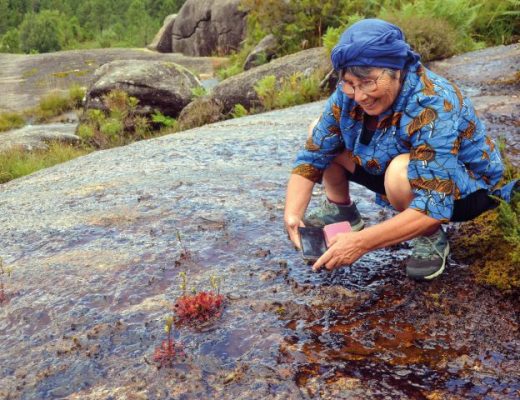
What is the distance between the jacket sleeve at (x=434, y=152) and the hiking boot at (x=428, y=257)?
0.55 m

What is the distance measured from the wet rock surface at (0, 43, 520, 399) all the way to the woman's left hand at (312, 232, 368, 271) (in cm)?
34

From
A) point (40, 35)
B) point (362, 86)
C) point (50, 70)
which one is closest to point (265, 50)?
point (362, 86)

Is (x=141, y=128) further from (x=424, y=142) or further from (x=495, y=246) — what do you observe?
(x=424, y=142)

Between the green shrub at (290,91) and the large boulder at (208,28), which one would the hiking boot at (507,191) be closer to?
the green shrub at (290,91)

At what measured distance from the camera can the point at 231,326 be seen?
308cm

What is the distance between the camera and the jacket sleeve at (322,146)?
3.40 metres

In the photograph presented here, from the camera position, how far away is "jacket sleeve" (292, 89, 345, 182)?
340 cm

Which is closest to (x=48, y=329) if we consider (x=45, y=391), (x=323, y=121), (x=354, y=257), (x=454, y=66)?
(x=45, y=391)

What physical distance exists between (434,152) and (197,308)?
1478 mm

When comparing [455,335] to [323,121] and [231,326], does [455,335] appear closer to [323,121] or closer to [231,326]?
[231,326]

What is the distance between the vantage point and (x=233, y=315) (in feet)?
10.4

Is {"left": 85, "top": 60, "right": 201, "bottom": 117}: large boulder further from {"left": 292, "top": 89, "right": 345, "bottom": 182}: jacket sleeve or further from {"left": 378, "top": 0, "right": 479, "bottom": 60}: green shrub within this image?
{"left": 292, "top": 89, "right": 345, "bottom": 182}: jacket sleeve

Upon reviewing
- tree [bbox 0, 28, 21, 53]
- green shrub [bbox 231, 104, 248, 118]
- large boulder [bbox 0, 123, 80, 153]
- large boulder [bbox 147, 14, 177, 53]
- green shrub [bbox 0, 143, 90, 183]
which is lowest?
tree [bbox 0, 28, 21, 53]

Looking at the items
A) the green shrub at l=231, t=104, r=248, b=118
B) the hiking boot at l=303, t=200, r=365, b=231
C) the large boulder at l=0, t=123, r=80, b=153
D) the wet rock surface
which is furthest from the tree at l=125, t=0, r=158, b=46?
the hiking boot at l=303, t=200, r=365, b=231
